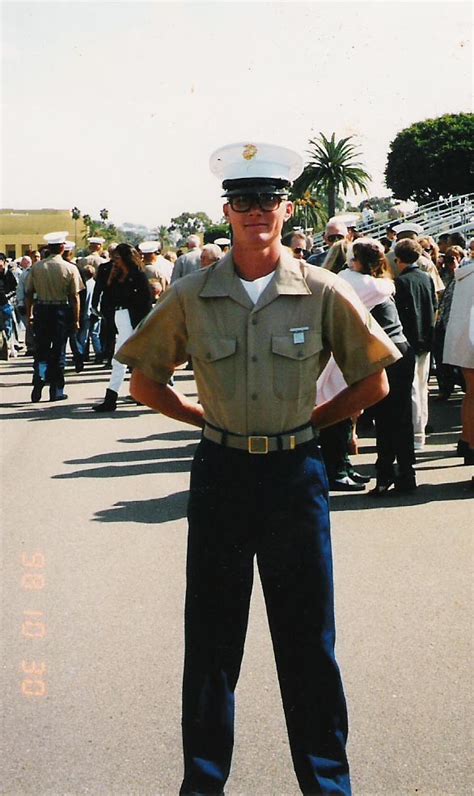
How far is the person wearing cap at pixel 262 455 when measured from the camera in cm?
341

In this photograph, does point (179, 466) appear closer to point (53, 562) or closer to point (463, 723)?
point (53, 562)

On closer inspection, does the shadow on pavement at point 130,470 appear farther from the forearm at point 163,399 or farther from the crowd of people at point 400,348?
the forearm at point 163,399

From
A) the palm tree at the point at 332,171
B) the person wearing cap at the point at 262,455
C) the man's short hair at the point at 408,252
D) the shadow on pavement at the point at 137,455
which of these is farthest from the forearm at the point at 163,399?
the palm tree at the point at 332,171

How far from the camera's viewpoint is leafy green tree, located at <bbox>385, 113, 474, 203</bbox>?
241ft

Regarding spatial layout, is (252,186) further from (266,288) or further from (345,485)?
(345,485)

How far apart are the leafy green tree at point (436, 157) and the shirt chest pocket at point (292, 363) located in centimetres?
7179

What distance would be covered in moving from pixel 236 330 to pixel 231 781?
1536 millimetres

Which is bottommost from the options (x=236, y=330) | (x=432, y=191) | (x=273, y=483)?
(x=273, y=483)

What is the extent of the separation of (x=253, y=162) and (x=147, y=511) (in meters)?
4.56

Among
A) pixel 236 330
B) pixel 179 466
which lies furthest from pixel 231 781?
pixel 179 466

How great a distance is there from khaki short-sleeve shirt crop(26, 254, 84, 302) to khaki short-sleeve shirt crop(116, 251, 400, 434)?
35.3ft

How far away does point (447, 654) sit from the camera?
489cm

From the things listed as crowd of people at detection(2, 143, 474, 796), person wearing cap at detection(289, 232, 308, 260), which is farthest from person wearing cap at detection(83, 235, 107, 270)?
crowd of people at detection(2, 143, 474, 796)

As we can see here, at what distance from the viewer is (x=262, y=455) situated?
341cm
